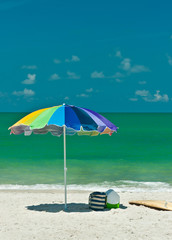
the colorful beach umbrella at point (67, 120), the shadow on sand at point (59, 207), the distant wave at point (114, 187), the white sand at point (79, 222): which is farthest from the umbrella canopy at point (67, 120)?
the distant wave at point (114, 187)

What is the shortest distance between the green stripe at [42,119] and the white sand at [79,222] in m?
1.89

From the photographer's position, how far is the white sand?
6.52 metres

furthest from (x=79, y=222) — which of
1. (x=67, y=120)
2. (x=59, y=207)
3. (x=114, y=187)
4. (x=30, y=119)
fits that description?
(x=114, y=187)

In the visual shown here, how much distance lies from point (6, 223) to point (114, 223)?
6.89 ft

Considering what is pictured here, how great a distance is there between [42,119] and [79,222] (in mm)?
2133

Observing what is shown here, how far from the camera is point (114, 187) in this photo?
43.7ft

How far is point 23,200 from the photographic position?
9.84 m

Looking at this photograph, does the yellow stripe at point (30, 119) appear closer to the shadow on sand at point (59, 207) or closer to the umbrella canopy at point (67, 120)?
the umbrella canopy at point (67, 120)

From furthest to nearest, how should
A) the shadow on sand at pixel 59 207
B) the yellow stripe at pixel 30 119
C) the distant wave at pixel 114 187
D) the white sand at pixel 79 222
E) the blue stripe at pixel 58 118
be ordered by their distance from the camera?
1. the distant wave at pixel 114 187
2. the shadow on sand at pixel 59 207
3. the yellow stripe at pixel 30 119
4. the blue stripe at pixel 58 118
5. the white sand at pixel 79 222

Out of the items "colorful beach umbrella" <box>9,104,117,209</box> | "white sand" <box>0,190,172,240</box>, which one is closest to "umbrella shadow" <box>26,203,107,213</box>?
"white sand" <box>0,190,172,240</box>

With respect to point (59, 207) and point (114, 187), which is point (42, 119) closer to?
point (59, 207)

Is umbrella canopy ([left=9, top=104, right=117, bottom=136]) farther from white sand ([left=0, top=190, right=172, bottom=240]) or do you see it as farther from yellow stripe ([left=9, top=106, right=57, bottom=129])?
white sand ([left=0, top=190, right=172, bottom=240])

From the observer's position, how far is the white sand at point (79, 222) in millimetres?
6523

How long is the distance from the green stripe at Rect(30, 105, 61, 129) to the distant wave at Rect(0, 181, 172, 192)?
5850mm
